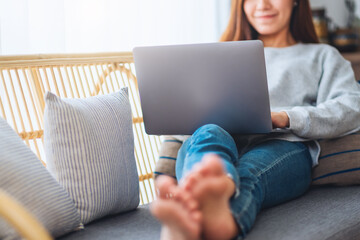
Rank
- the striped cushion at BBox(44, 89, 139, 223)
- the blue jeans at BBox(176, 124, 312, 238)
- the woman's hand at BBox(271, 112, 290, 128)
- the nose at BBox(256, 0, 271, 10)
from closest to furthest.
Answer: the blue jeans at BBox(176, 124, 312, 238)
the striped cushion at BBox(44, 89, 139, 223)
the woman's hand at BBox(271, 112, 290, 128)
the nose at BBox(256, 0, 271, 10)

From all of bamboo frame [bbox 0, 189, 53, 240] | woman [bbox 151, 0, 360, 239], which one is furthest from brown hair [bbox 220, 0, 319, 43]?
bamboo frame [bbox 0, 189, 53, 240]

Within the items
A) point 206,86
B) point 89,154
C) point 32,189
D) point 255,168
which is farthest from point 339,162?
point 32,189

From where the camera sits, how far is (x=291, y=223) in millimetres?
1017

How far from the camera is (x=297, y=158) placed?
126cm

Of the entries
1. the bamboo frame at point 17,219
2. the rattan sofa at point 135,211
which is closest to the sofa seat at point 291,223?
the rattan sofa at point 135,211

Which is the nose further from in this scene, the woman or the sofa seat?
the sofa seat

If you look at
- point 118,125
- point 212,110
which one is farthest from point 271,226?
point 118,125

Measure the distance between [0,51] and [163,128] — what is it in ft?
2.07

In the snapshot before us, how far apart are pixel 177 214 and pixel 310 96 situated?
912mm

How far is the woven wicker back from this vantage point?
1310 mm

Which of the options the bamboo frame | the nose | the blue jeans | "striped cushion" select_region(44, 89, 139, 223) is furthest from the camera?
the nose

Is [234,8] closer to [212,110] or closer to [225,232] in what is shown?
[212,110]

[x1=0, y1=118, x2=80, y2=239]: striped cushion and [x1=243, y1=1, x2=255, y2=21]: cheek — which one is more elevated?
[x1=243, y1=1, x2=255, y2=21]: cheek

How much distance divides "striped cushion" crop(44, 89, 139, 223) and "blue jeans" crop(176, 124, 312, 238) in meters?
0.17
